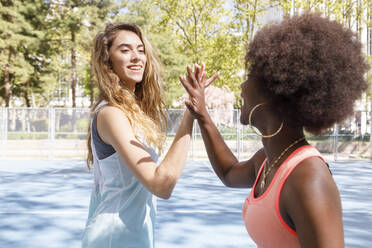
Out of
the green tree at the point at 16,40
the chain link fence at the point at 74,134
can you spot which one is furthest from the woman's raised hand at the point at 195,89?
the green tree at the point at 16,40

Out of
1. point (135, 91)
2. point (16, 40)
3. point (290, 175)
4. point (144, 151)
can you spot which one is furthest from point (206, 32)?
point (290, 175)

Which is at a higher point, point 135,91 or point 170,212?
point 135,91

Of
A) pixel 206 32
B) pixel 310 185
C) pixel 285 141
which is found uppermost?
pixel 206 32

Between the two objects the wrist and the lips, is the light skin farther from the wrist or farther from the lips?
the lips

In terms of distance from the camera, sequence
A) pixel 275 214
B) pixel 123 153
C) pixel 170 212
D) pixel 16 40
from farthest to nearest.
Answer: pixel 16 40
pixel 170 212
pixel 123 153
pixel 275 214

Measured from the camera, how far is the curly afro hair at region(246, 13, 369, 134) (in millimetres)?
1370

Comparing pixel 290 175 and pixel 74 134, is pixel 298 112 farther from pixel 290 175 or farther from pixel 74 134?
pixel 74 134

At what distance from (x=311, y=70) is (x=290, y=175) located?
36cm

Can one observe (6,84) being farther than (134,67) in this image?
Yes

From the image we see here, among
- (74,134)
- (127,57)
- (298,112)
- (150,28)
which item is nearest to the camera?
(298,112)

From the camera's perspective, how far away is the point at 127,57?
7.14ft

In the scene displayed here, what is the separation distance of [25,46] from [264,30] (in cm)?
2442

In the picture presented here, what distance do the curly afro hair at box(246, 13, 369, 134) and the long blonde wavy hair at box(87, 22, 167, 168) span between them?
703 millimetres

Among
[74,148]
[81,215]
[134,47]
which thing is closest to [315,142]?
[74,148]
